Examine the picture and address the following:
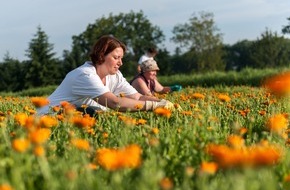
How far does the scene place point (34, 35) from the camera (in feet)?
171

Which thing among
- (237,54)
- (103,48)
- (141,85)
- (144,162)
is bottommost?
(144,162)

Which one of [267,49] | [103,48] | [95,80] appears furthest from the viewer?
[267,49]

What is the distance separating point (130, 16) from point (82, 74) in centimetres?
6739

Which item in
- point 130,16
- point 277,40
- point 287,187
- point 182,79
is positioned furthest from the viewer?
point 130,16

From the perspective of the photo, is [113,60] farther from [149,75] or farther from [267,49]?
[267,49]

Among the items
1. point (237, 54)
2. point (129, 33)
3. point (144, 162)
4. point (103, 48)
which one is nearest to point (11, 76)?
point (129, 33)

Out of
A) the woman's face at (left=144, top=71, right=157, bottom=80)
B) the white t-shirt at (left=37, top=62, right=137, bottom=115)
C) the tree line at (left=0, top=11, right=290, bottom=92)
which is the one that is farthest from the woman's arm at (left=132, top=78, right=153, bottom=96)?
the tree line at (left=0, top=11, right=290, bottom=92)

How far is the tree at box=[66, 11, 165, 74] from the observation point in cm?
6112

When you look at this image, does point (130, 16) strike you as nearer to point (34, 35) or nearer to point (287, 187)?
point (34, 35)

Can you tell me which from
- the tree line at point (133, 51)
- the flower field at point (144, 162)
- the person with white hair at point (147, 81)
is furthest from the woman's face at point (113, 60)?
the tree line at point (133, 51)

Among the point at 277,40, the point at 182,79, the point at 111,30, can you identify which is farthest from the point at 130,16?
the point at 182,79

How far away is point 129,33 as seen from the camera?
2753 inches

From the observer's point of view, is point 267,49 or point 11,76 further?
point 11,76

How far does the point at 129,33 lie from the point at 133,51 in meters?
2.69
